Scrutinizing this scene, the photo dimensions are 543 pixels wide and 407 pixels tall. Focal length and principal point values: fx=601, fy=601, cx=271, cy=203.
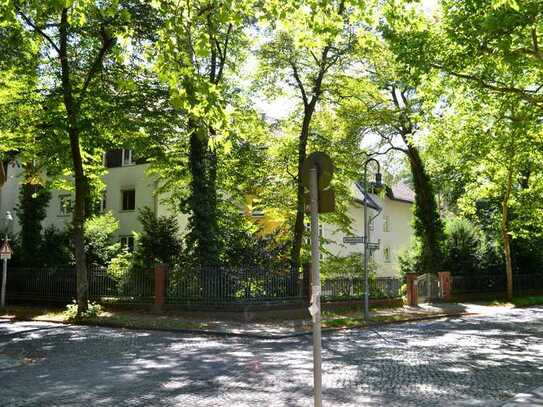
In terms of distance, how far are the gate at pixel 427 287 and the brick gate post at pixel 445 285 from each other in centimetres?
35

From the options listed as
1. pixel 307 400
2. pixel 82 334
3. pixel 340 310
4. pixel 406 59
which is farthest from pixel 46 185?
pixel 307 400

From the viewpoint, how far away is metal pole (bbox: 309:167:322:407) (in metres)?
5.87

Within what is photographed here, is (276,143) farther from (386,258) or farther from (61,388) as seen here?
(386,258)

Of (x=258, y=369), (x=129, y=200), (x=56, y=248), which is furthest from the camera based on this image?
(x=129, y=200)

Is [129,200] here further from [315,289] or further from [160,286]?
[315,289]

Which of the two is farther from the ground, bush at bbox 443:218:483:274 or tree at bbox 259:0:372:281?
tree at bbox 259:0:372:281

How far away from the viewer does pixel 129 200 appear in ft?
126

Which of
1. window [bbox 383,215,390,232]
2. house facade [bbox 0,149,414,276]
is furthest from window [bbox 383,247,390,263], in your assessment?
window [bbox 383,215,390,232]

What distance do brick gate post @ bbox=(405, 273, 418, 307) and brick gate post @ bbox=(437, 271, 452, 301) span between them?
340 centimetres

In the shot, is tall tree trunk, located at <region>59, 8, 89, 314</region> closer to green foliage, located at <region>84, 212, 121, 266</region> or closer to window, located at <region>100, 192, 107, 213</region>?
green foliage, located at <region>84, 212, 121, 266</region>

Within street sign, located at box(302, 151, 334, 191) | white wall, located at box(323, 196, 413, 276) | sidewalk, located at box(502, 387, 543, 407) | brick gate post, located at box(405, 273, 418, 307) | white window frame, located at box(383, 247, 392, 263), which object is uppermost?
white wall, located at box(323, 196, 413, 276)

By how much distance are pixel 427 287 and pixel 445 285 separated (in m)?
2.06

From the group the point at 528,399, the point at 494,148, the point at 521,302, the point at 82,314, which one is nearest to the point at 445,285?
the point at 521,302

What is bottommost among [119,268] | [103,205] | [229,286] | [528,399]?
[528,399]
